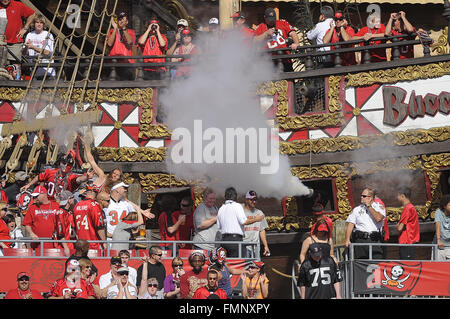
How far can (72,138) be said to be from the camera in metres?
17.2

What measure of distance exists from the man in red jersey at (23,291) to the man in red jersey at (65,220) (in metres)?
1.41

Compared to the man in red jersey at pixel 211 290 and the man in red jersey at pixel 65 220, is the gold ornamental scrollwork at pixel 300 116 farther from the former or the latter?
the man in red jersey at pixel 211 290

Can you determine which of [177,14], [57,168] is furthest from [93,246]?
[177,14]

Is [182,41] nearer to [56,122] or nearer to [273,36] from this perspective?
[273,36]

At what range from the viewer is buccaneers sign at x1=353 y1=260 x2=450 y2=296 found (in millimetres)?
14117

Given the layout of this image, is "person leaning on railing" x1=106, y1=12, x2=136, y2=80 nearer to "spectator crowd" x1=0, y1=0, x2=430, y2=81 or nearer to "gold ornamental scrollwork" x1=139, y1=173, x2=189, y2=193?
"spectator crowd" x1=0, y1=0, x2=430, y2=81

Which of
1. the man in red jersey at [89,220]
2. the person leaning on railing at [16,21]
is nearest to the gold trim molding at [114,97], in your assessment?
the person leaning on railing at [16,21]

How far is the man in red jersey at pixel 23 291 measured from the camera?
12.8 metres

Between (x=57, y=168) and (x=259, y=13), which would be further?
(x=259, y=13)

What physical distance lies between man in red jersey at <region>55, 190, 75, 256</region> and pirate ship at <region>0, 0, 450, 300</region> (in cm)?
147

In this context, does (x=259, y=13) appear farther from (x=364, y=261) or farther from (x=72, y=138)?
(x=364, y=261)

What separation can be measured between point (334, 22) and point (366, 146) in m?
2.48

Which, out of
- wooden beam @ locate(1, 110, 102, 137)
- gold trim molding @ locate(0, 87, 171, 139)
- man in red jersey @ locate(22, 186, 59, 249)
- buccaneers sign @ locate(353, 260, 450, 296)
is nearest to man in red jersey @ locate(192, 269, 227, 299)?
buccaneers sign @ locate(353, 260, 450, 296)
